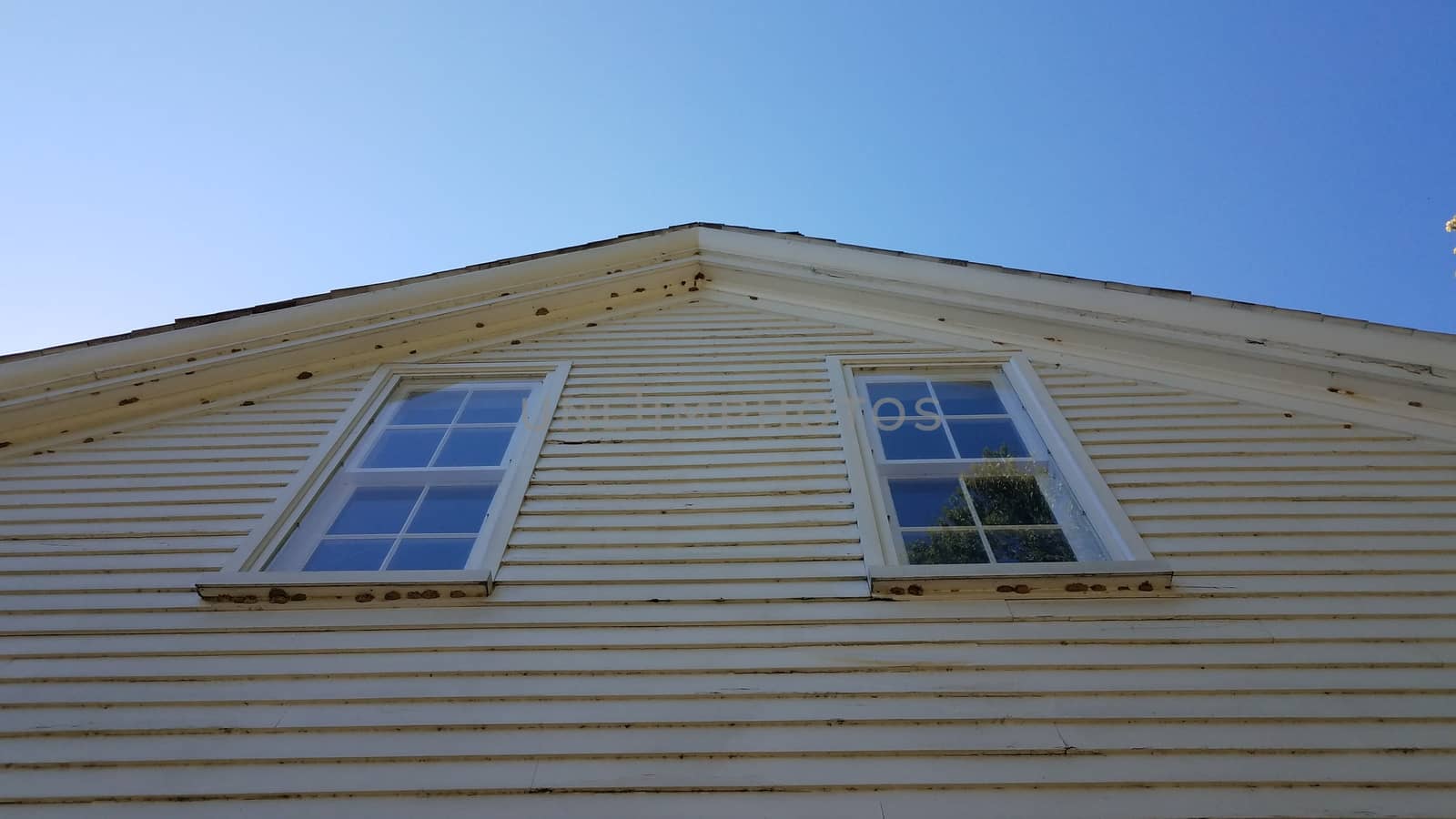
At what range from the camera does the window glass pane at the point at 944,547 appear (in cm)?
361

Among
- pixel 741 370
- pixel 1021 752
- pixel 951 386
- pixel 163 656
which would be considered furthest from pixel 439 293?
pixel 1021 752

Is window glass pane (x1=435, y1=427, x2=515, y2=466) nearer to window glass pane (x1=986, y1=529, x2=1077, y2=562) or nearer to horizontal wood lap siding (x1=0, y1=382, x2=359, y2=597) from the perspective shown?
horizontal wood lap siding (x1=0, y1=382, x2=359, y2=597)

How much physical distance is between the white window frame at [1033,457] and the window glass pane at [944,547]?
92 millimetres

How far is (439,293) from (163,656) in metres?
3.08

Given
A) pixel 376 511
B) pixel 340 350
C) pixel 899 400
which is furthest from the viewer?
pixel 340 350

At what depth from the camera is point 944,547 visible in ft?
12.1

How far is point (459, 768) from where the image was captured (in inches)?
106

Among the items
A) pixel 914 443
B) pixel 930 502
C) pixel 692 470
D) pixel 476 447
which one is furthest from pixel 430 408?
pixel 930 502

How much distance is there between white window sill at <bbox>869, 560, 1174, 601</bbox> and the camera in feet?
10.8

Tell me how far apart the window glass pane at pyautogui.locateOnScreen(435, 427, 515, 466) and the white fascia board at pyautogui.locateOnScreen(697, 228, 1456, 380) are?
99.2 inches

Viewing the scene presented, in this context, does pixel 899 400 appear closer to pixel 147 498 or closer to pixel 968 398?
pixel 968 398

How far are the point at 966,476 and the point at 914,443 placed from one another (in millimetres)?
417

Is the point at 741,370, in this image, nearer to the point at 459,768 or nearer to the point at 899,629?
the point at 899,629

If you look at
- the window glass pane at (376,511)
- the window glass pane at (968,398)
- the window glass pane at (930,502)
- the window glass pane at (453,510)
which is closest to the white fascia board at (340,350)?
the window glass pane at (376,511)
